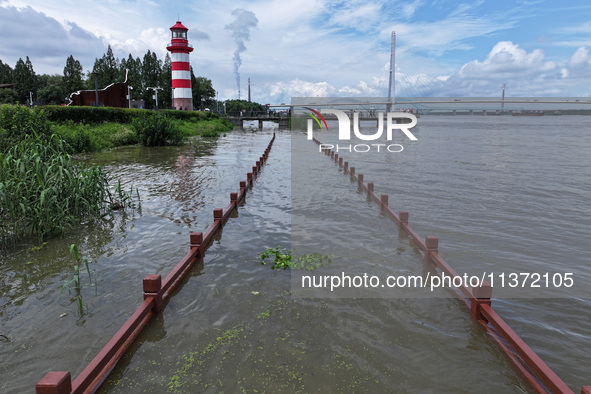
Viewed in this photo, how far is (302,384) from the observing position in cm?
387

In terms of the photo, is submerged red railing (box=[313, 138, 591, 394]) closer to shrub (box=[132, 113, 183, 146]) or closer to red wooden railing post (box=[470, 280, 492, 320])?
red wooden railing post (box=[470, 280, 492, 320])

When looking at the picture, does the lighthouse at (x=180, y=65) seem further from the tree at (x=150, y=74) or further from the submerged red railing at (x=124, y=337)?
the submerged red railing at (x=124, y=337)

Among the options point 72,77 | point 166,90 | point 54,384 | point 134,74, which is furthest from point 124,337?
point 72,77

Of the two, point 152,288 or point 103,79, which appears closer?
point 152,288

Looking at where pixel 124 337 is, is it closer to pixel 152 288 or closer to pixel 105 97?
pixel 152 288

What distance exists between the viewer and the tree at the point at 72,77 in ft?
230

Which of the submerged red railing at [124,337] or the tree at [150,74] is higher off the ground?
the tree at [150,74]

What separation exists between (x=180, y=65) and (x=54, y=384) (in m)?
55.6

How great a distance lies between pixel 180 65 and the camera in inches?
2112

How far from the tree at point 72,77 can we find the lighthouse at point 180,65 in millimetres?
26490

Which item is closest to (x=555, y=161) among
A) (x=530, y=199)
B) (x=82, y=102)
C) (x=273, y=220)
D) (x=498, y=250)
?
(x=530, y=199)

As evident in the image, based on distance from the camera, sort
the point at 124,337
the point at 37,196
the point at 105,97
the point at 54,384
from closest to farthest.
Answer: the point at 54,384
the point at 124,337
the point at 37,196
the point at 105,97

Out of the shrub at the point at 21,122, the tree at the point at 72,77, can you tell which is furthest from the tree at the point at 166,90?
the shrub at the point at 21,122

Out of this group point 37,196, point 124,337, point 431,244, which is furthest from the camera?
point 37,196
